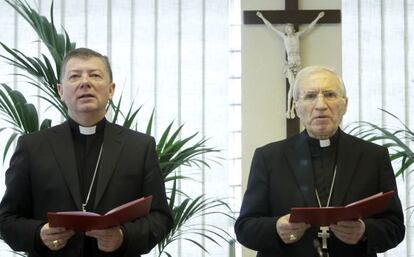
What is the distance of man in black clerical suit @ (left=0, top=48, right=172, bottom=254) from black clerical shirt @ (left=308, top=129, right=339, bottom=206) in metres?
0.66

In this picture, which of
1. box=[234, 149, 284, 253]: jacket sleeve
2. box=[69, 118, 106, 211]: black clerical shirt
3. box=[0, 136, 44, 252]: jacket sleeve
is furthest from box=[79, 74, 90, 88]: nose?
box=[234, 149, 284, 253]: jacket sleeve

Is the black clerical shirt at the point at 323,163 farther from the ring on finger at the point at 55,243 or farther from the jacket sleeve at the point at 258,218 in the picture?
the ring on finger at the point at 55,243

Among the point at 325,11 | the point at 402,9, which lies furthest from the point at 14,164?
the point at 402,9

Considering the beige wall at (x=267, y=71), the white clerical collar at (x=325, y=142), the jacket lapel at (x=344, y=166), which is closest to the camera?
the jacket lapel at (x=344, y=166)

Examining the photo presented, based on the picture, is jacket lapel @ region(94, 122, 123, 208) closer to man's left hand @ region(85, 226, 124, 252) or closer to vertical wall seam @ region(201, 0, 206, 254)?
man's left hand @ region(85, 226, 124, 252)

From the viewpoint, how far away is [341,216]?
7.56ft

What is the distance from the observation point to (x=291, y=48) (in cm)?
513

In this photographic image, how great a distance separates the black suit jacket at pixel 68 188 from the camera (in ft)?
7.96

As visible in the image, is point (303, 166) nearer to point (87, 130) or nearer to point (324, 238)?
point (324, 238)

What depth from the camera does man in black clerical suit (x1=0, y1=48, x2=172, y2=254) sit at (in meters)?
2.43

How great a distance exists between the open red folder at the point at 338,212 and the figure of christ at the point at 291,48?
2.83 metres

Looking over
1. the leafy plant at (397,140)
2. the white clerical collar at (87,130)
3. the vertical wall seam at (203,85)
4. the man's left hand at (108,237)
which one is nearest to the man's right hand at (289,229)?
the man's left hand at (108,237)

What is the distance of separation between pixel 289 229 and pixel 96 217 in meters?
0.75

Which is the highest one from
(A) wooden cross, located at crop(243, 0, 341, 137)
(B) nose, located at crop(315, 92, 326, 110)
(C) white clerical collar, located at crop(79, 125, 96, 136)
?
(A) wooden cross, located at crop(243, 0, 341, 137)
